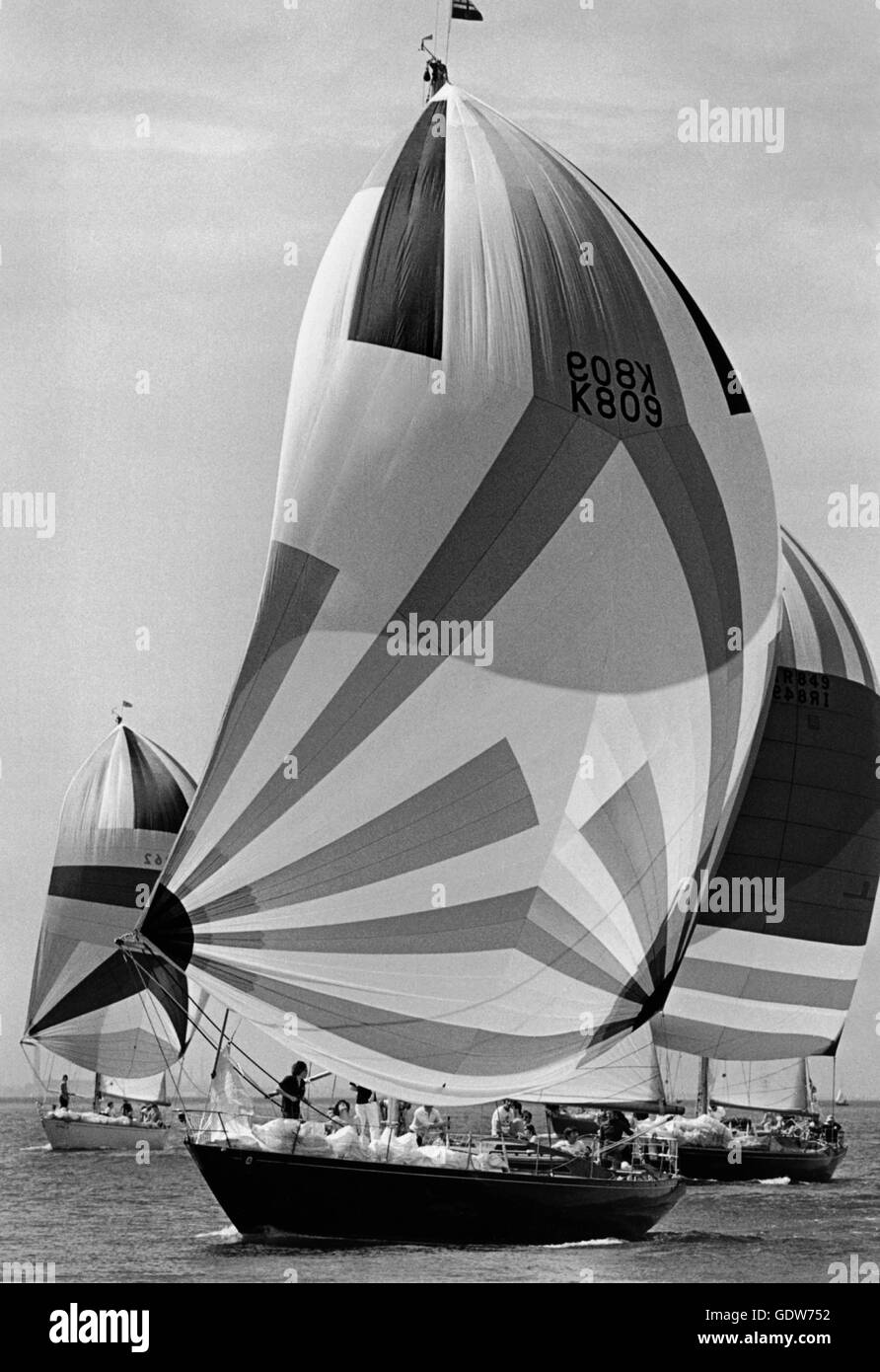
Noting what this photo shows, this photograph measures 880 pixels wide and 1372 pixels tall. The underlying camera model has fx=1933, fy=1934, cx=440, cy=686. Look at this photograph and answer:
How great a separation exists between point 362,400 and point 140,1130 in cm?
2795

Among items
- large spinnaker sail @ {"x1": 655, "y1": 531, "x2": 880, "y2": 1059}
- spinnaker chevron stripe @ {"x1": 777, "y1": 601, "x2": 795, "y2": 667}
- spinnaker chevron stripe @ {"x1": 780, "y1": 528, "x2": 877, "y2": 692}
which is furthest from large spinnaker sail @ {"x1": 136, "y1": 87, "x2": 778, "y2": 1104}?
spinnaker chevron stripe @ {"x1": 780, "y1": 528, "x2": 877, "y2": 692}

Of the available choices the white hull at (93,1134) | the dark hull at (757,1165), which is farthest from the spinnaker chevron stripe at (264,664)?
the white hull at (93,1134)

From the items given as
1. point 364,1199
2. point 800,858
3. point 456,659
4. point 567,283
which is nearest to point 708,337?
point 567,283

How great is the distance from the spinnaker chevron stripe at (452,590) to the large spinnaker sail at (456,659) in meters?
0.02

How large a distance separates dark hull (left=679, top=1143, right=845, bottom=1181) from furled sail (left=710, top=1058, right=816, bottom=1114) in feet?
3.21

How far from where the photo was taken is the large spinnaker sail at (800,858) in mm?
27516

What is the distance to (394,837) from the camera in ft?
48.6

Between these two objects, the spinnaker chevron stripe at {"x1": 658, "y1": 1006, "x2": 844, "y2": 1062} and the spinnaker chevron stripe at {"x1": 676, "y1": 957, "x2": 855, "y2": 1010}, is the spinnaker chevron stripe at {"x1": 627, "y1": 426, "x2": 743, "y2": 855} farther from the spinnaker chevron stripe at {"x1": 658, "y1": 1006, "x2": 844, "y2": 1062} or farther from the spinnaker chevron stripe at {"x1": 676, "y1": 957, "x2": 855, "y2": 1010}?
the spinnaker chevron stripe at {"x1": 658, "y1": 1006, "x2": 844, "y2": 1062}

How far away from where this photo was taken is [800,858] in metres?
27.9

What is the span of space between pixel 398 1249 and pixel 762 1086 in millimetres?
16885

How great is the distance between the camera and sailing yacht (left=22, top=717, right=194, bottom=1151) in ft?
119

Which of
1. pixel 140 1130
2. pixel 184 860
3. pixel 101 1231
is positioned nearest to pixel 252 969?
pixel 184 860
